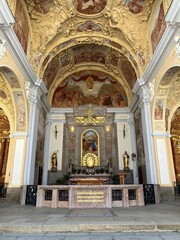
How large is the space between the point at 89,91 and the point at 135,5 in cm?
757

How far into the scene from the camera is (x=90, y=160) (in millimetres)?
13820

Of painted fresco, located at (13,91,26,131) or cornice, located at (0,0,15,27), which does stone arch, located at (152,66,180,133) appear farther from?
painted fresco, located at (13,91,26,131)

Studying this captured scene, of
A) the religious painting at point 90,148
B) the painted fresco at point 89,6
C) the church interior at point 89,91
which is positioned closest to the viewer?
the church interior at point 89,91

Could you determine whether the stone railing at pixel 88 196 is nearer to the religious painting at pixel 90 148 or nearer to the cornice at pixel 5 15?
the cornice at pixel 5 15

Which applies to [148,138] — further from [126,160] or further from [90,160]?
[90,160]

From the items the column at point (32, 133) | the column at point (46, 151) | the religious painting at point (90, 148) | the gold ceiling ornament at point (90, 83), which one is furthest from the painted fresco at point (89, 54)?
the religious painting at point (90, 148)

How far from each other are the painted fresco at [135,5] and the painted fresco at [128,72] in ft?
10.7

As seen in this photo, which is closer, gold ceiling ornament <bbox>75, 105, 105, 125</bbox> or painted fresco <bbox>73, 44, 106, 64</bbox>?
painted fresco <bbox>73, 44, 106, 64</bbox>

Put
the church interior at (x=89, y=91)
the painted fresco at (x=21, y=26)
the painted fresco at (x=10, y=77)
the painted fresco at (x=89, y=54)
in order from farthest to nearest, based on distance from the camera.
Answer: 1. the painted fresco at (x=89, y=54)
2. the church interior at (x=89, y=91)
3. the painted fresco at (x=21, y=26)
4. the painted fresco at (x=10, y=77)

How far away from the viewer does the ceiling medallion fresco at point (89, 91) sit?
15.5 m

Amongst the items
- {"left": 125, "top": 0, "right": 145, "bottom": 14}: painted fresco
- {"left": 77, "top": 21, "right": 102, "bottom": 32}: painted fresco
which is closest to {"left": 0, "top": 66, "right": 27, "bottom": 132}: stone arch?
{"left": 77, "top": 21, "right": 102, "bottom": 32}: painted fresco

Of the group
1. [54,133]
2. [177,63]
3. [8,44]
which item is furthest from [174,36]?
[54,133]

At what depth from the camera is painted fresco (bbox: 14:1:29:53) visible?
8.61 m

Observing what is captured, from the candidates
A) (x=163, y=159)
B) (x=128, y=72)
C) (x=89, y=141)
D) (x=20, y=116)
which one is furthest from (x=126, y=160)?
(x=20, y=116)
